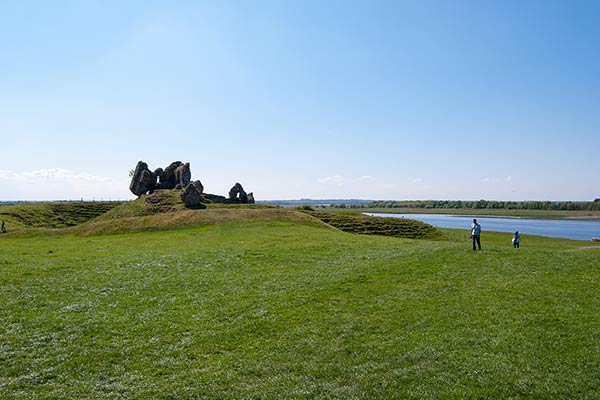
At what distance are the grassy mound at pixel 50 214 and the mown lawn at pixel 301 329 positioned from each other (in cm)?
9439

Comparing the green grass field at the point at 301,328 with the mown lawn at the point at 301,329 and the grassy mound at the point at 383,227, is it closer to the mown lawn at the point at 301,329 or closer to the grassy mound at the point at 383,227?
the mown lawn at the point at 301,329

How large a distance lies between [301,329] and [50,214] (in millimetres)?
132019

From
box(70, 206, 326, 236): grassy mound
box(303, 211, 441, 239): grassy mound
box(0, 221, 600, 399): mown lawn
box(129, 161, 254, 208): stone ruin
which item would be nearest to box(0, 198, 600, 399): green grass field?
box(0, 221, 600, 399): mown lawn

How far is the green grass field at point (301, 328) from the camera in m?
12.0

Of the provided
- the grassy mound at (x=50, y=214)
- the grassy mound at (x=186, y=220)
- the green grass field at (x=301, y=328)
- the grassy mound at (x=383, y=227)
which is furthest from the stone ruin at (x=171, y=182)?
the green grass field at (x=301, y=328)

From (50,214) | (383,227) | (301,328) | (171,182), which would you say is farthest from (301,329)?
(50,214)

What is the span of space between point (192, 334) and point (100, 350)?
3.39 m

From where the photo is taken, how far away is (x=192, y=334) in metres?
16.2

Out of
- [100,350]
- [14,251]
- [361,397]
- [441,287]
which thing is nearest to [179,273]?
[100,350]

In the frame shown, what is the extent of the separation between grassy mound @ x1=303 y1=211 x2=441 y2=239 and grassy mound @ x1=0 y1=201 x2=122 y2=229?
255 ft

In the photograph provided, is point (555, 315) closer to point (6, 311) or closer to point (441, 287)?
point (441, 287)

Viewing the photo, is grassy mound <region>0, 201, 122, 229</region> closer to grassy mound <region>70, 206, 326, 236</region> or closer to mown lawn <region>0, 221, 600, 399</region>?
grassy mound <region>70, 206, 326, 236</region>

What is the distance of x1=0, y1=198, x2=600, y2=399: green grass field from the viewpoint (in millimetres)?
11969

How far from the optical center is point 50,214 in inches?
4835
